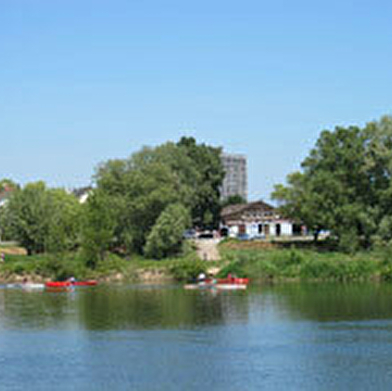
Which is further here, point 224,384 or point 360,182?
point 360,182

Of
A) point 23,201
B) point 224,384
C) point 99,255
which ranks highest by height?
point 23,201

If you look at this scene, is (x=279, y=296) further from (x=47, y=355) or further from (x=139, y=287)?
(x=47, y=355)

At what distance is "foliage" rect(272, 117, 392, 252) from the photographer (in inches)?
3469

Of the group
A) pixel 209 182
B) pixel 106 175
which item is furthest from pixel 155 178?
pixel 209 182

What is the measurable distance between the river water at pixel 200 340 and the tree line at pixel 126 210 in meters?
17.3

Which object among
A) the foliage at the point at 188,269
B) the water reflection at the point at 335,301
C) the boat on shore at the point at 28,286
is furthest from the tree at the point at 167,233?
the water reflection at the point at 335,301

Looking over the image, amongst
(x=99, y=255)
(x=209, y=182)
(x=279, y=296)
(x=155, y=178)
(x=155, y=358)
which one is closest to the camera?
(x=155, y=358)

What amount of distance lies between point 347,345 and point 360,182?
47.7 m

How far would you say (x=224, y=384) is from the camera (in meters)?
A: 36.8

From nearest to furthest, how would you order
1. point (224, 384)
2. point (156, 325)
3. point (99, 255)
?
1. point (224, 384)
2. point (156, 325)
3. point (99, 255)

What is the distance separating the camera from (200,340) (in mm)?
47469

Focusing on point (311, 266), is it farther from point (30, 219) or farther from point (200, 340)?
point (30, 219)

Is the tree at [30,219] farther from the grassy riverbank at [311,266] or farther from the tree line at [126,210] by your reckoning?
the grassy riverbank at [311,266]

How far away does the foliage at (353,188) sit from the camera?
88.1 meters
